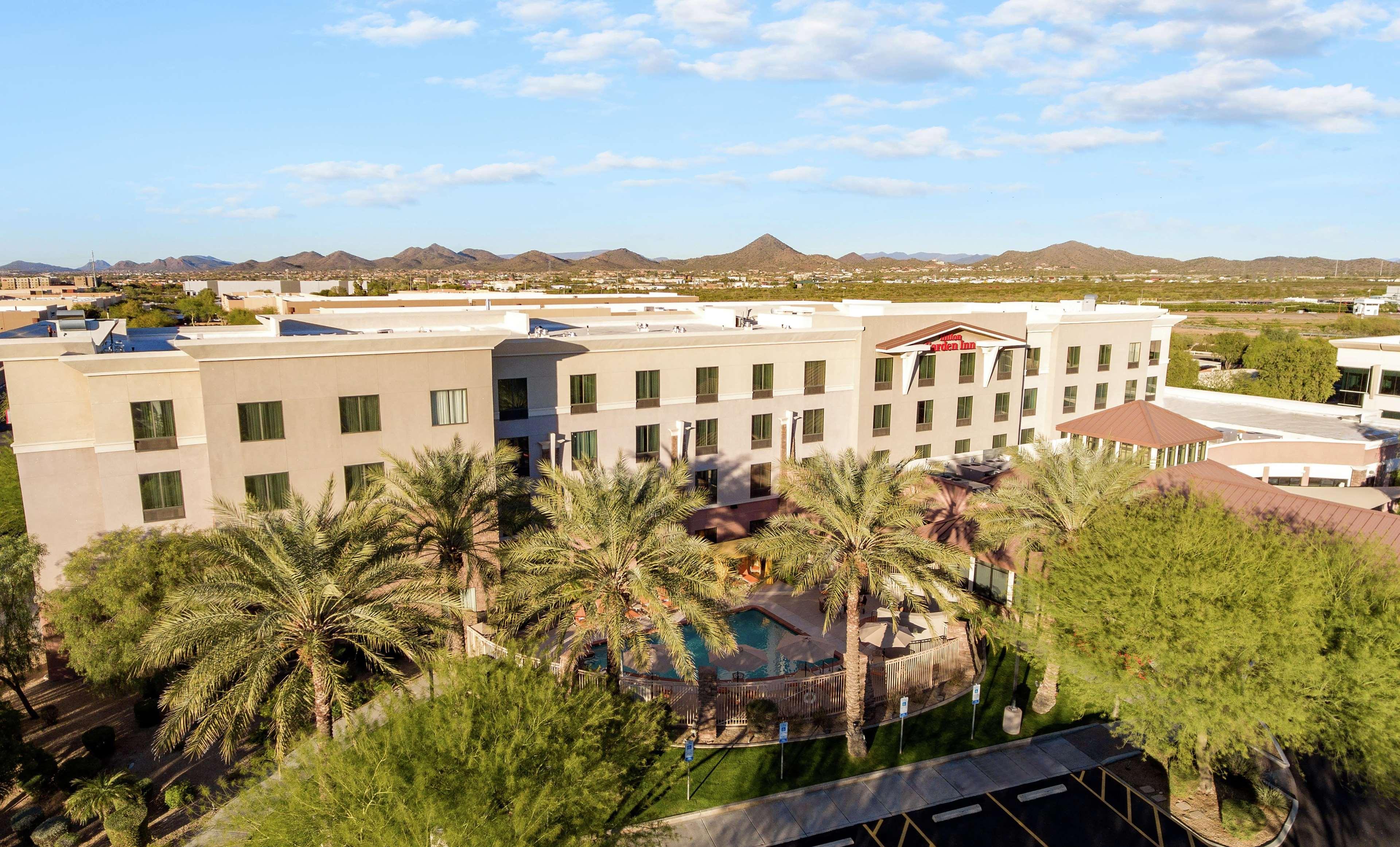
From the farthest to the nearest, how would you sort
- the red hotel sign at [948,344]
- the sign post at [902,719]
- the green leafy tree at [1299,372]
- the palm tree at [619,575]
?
the green leafy tree at [1299,372] < the red hotel sign at [948,344] < the sign post at [902,719] < the palm tree at [619,575]

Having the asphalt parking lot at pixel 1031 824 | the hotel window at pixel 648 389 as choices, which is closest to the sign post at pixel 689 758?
the asphalt parking lot at pixel 1031 824

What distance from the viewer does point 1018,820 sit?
2141 cm

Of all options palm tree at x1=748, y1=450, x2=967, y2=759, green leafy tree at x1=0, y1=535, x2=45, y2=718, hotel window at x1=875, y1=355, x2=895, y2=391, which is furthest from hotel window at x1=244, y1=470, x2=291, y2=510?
hotel window at x1=875, y1=355, x2=895, y2=391

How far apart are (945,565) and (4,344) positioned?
104 feet

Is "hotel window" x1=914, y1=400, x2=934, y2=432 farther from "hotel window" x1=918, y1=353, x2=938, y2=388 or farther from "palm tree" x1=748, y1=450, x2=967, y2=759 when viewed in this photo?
"palm tree" x1=748, y1=450, x2=967, y2=759

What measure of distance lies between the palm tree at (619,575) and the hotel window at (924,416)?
80.3 feet

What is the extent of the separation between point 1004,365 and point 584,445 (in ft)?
86.2

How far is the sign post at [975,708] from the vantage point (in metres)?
24.4

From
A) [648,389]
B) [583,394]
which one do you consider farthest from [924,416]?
[583,394]

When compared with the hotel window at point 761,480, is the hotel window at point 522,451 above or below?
above

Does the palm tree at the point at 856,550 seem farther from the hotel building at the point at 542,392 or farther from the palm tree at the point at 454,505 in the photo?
the hotel building at the point at 542,392

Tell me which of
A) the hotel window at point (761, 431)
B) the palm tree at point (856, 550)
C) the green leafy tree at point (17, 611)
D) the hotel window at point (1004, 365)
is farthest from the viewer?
the hotel window at point (1004, 365)

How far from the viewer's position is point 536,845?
13.6 m

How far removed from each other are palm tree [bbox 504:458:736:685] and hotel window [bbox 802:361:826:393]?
63.2ft
